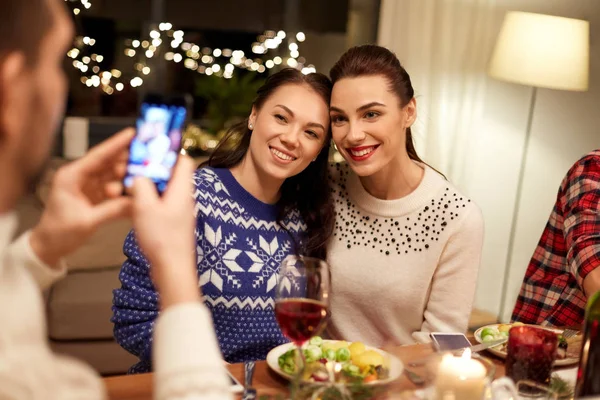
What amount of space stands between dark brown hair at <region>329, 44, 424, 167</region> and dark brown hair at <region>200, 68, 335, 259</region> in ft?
0.24

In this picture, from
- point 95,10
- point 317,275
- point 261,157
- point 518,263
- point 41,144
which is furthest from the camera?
point 95,10

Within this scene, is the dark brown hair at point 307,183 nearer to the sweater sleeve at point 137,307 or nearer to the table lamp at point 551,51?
the sweater sleeve at point 137,307

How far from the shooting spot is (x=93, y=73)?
5051 mm

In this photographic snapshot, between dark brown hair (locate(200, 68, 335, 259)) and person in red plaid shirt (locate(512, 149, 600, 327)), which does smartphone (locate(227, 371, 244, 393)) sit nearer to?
dark brown hair (locate(200, 68, 335, 259))

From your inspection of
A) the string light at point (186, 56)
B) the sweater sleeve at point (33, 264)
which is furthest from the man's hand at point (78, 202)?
the string light at point (186, 56)

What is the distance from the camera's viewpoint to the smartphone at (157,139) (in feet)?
3.05

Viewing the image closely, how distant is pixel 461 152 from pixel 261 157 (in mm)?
2710

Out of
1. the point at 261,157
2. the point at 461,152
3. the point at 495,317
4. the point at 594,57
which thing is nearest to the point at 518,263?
the point at 495,317

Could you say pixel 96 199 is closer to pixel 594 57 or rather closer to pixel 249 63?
pixel 594 57

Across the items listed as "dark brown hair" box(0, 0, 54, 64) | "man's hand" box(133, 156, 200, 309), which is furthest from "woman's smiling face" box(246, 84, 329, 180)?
"dark brown hair" box(0, 0, 54, 64)

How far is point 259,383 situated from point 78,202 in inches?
23.2

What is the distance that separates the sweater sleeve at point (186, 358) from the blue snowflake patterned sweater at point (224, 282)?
0.94 meters

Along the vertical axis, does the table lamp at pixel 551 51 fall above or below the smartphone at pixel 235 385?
above

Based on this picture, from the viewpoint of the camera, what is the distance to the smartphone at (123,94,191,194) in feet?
3.05
